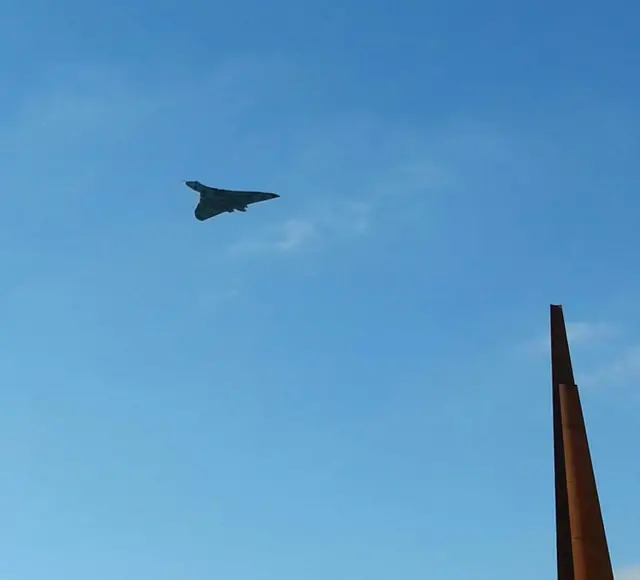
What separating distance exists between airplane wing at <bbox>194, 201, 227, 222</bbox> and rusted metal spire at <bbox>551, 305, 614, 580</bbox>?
3576cm

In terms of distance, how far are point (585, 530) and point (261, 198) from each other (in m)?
41.8

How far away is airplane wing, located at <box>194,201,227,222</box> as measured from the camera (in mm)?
72875

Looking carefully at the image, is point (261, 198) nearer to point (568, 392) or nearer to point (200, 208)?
point (200, 208)

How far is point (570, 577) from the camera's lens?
39125 millimetres

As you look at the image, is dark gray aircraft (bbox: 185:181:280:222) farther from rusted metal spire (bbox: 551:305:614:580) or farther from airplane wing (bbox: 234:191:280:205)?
rusted metal spire (bbox: 551:305:614:580)

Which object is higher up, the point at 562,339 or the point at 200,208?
the point at 200,208

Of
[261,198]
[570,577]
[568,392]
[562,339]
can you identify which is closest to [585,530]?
[570,577]

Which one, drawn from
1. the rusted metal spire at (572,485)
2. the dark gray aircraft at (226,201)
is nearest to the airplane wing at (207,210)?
the dark gray aircraft at (226,201)

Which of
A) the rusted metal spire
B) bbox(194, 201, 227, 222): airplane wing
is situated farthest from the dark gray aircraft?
the rusted metal spire

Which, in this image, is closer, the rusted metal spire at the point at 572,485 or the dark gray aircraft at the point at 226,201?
the rusted metal spire at the point at 572,485

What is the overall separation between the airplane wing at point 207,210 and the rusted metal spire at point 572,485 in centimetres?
3576

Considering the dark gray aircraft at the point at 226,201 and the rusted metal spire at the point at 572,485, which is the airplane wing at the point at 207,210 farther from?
the rusted metal spire at the point at 572,485

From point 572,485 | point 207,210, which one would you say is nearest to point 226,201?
point 207,210

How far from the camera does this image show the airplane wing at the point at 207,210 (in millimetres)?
72875
